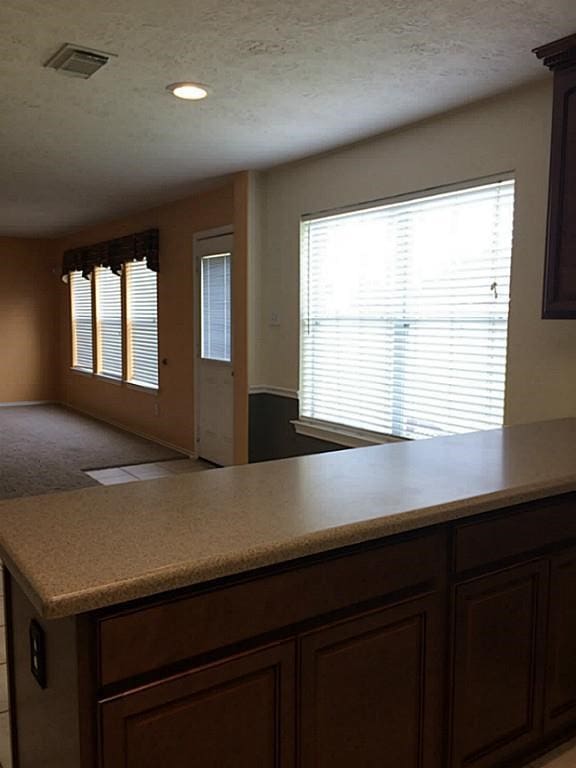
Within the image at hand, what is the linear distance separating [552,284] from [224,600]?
1.98 meters

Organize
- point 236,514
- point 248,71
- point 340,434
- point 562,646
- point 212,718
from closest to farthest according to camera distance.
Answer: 1. point 212,718
2. point 236,514
3. point 562,646
4. point 248,71
5. point 340,434

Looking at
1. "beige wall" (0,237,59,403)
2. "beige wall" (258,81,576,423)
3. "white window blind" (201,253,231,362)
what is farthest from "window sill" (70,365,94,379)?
"beige wall" (258,81,576,423)

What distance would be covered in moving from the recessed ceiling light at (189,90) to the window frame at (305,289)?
4.08ft

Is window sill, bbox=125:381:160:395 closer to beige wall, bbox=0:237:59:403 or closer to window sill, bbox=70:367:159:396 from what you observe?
window sill, bbox=70:367:159:396

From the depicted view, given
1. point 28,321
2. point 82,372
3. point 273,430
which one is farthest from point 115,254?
point 273,430

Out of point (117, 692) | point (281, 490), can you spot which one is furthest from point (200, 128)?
point (117, 692)

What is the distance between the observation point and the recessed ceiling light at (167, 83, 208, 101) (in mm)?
3049

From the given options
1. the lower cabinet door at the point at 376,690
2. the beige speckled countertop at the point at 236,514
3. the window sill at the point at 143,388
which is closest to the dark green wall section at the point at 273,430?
the window sill at the point at 143,388

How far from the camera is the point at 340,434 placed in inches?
169

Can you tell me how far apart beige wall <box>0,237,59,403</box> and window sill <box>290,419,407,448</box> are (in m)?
6.22

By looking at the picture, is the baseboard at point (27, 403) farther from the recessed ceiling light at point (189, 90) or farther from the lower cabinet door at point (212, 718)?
the lower cabinet door at point (212, 718)

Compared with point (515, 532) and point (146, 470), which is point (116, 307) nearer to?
point (146, 470)

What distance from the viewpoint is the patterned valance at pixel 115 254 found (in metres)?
6.61

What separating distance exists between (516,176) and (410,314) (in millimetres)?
968
